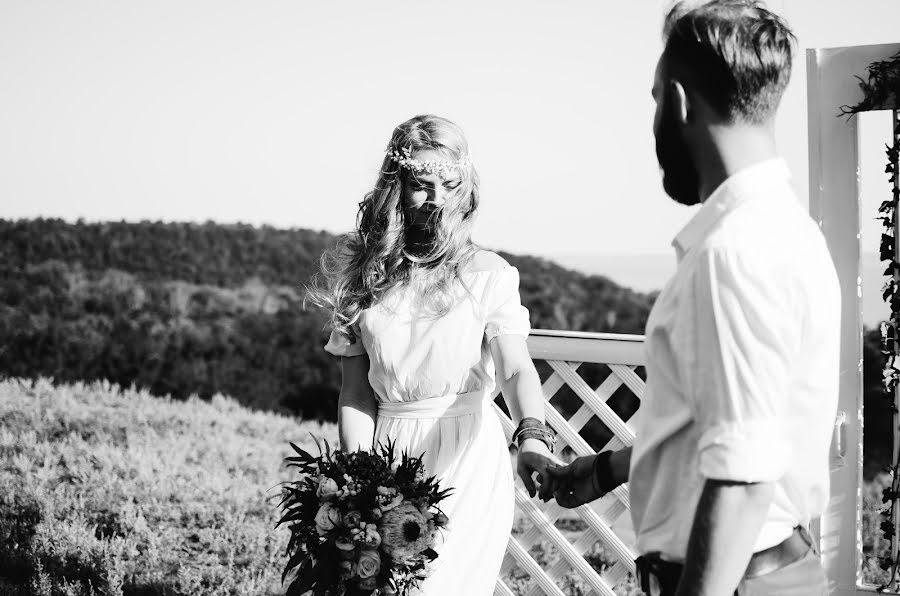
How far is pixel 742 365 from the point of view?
1066mm

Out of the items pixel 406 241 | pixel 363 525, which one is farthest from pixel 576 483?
pixel 406 241

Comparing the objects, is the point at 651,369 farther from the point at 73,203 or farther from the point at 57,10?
the point at 73,203

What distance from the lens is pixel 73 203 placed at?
11.3 metres

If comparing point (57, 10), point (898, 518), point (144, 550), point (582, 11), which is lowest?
point (144, 550)

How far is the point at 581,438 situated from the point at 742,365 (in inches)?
91.2

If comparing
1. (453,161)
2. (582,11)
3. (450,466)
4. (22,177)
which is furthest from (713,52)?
(22,177)

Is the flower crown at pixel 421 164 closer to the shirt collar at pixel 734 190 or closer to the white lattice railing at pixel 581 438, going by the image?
the white lattice railing at pixel 581 438

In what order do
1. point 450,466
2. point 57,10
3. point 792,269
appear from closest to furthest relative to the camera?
point 792,269, point 450,466, point 57,10

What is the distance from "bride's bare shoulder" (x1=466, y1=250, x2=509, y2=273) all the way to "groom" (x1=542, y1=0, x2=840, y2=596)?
118 centimetres

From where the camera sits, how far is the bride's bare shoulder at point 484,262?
8.07 ft

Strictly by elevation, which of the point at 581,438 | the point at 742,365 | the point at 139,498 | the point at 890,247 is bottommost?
the point at 139,498

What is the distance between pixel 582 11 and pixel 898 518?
5.59m

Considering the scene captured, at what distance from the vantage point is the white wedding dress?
2.32 m

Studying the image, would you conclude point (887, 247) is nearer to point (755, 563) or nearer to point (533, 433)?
point (533, 433)
